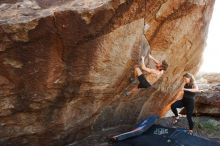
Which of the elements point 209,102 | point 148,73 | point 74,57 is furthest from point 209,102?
point 74,57

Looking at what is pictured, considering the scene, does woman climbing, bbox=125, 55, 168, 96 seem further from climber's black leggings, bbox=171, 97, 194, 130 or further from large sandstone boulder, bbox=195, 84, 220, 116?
large sandstone boulder, bbox=195, 84, 220, 116

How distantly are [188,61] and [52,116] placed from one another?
6347 mm

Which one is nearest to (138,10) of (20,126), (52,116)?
(52,116)

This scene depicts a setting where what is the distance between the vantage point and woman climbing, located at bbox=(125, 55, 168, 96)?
11.5 metres

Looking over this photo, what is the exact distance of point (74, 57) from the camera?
384 inches

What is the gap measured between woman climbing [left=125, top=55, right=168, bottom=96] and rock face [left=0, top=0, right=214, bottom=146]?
0.26 m

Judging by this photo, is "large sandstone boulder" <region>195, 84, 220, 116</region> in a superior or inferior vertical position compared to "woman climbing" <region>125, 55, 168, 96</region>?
inferior

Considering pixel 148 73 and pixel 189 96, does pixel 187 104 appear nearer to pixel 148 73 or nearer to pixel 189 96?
pixel 189 96

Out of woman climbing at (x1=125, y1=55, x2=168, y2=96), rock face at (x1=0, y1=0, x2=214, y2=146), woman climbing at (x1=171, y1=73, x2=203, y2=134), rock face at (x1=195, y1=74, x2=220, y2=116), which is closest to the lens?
rock face at (x1=0, y1=0, x2=214, y2=146)

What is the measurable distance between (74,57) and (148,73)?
3335 millimetres

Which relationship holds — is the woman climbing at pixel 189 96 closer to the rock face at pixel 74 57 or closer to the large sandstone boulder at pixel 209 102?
the rock face at pixel 74 57

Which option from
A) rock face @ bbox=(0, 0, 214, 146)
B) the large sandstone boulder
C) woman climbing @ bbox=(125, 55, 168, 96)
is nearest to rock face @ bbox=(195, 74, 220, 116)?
the large sandstone boulder

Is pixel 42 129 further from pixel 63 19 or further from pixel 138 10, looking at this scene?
pixel 138 10

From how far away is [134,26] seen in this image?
Result: 1035 centimetres
